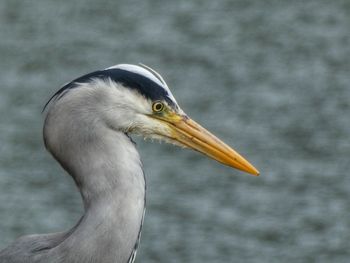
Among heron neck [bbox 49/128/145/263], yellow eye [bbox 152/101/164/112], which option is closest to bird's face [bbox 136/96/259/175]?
yellow eye [bbox 152/101/164/112]

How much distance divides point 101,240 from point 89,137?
0.35 meters

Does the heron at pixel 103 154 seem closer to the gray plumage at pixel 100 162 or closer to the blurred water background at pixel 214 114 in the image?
the gray plumage at pixel 100 162

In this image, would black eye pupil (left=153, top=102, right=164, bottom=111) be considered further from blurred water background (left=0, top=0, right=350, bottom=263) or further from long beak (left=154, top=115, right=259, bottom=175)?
blurred water background (left=0, top=0, right=350, bottom=263)

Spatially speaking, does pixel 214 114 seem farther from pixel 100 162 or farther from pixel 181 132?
pixel 100 162

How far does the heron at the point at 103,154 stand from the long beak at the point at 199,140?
6.6 inches

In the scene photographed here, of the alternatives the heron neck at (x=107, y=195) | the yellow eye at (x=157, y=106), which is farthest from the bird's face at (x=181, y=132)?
the heron neck at (x=107, y=195)

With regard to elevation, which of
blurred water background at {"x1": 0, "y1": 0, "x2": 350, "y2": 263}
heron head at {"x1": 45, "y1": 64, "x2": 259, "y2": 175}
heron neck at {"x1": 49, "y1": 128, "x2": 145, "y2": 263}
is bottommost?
heron neck at {"x1": 49, "y1": 128, "x2": 145, "y2": 263}

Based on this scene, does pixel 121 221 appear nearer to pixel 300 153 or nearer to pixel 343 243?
pixel 343 243

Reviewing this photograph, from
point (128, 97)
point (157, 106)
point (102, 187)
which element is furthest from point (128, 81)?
point (102, 187)

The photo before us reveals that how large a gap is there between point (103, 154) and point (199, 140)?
17.4 inches

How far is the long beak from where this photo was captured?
4680 mm

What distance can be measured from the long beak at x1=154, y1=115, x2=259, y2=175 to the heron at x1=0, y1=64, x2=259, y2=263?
0.55 ft

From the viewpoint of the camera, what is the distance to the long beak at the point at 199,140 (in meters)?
4.68

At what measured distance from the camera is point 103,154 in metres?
4.46
